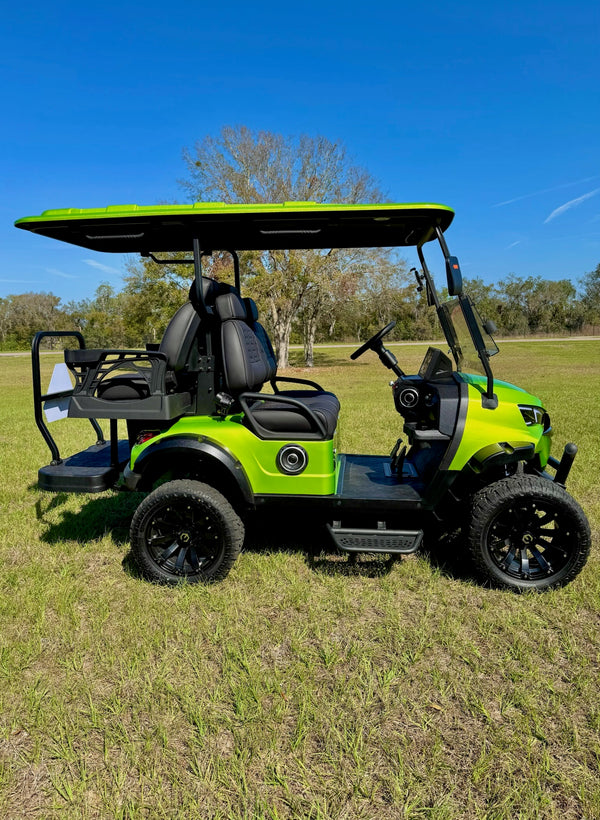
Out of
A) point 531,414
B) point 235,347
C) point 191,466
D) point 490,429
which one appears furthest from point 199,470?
point 531,414

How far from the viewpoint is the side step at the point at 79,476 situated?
3195mm

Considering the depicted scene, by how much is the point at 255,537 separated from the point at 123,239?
2.27 m

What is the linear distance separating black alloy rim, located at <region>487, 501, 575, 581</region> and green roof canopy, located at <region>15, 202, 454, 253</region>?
5.78ft

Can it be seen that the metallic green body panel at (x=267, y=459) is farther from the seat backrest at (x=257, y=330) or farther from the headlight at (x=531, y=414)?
the headlight at (x=531, y=414)

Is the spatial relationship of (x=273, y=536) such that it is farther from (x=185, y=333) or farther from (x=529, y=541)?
(x=529, y=541)

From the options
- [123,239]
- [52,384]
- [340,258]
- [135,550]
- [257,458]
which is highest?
[340,258]

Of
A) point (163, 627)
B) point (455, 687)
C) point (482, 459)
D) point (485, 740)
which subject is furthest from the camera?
point (482, 459)

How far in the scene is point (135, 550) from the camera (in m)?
3.09

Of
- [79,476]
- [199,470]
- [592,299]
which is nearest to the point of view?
[79,476]

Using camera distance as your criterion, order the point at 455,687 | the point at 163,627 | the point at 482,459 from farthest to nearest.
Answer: the point at 482,459 < the point at 163,627 < the point at 455,687

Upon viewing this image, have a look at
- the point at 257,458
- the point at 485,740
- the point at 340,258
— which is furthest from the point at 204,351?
the point at 340,258

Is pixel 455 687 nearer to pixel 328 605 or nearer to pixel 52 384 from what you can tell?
pixel 328 605

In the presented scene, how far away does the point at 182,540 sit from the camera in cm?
313

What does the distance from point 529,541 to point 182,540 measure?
2.05 metres
